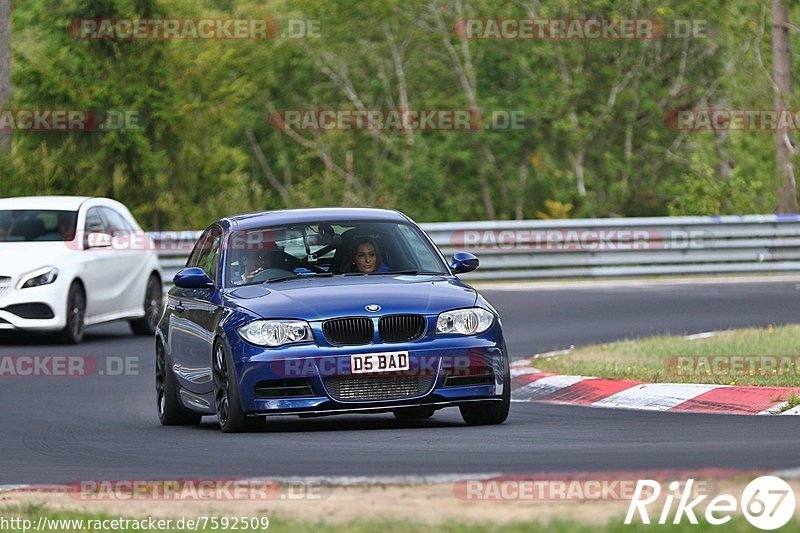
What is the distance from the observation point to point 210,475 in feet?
30.2

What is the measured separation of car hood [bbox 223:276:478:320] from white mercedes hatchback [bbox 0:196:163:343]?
27.6 feet

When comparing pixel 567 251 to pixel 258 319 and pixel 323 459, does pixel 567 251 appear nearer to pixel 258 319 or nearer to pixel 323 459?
pixel 258 319

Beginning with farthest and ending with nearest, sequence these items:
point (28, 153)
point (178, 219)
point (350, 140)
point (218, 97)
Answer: point (350, 140) < point (218, 97) < point (178, 219) < point (28, 153)

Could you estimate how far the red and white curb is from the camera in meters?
12.6

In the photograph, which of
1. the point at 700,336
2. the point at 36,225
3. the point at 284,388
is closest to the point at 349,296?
the point at 284,388

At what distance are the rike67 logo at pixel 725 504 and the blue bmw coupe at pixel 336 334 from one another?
3.80m

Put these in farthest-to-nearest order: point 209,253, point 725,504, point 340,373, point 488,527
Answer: point 209,253 < point 340,373 < point 725,504 < point 488,527

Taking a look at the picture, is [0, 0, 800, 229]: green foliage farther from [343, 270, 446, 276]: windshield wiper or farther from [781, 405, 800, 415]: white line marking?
[781, 405, 800, 415]: white line marking

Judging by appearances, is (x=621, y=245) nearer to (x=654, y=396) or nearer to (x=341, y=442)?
(x=654, y=396)

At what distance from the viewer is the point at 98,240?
21297mm

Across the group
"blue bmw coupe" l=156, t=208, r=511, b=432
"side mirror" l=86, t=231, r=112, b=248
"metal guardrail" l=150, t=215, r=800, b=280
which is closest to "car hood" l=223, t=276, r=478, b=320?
"blue bmw coupe" l=156, t=208, r=511, b=432

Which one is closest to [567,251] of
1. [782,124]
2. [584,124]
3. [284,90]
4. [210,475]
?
[782,124]

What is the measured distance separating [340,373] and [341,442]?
73 cm

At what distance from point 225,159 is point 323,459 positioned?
2683 centimetres
